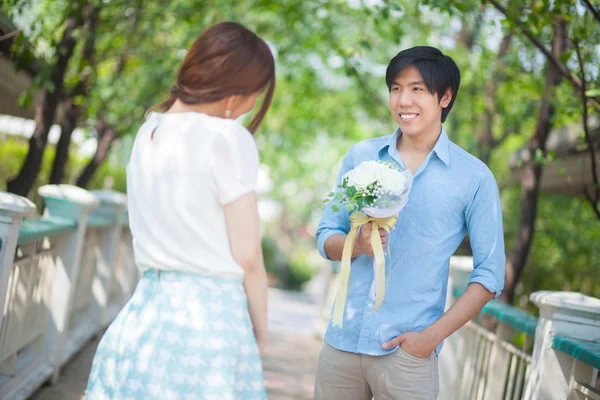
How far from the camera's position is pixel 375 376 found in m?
2.46

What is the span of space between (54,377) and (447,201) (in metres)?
3.39

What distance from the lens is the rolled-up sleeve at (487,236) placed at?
244cm

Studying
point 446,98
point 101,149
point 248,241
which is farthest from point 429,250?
point 101,149

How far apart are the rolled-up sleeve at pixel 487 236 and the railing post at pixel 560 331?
0.73 meters

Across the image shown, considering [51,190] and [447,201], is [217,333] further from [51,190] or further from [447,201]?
[51,190]

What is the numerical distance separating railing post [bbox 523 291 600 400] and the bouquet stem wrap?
1.06 metres

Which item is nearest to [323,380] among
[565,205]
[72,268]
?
[72,268]

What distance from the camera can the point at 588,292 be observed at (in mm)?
10969

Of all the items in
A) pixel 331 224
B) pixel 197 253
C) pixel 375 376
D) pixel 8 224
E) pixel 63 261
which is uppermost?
pixel 331 224

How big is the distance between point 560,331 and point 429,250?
968mm

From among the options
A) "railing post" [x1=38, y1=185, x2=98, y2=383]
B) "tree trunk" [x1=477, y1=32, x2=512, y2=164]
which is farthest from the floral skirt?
"tree trunk" [x1=477, y1=32, x2=512, y2=164]

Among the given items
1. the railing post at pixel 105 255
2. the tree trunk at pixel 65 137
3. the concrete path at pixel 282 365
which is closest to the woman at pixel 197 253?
the concrete path at pixel 282 365

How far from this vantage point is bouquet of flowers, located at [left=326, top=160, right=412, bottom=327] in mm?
2266

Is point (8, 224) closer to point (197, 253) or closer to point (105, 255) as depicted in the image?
point (197, 253)
